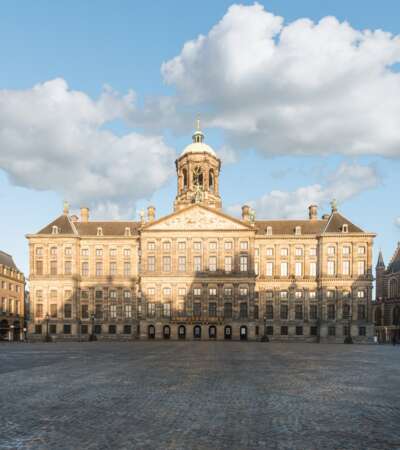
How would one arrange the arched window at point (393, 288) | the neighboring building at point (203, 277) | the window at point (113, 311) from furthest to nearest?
the arched window at point (393, 288) → the window at point (113, 311) → the neighboring building at point (203, 277)

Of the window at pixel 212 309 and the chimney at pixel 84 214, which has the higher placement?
the chimney at pixel 84 214

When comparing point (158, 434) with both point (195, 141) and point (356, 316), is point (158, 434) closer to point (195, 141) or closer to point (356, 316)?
point (356, 316)

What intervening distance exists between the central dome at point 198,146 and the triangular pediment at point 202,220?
13810 millimetres

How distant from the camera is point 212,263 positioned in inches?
3130

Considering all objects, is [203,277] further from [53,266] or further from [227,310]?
[53,266]

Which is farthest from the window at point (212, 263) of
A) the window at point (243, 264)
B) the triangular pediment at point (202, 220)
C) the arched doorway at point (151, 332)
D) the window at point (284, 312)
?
the window at point (284, 312)

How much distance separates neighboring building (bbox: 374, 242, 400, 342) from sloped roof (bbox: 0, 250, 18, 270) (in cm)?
7383

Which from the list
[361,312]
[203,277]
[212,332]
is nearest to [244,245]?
[203,277]

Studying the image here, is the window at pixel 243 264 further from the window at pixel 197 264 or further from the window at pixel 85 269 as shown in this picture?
the window at pixel 85 269

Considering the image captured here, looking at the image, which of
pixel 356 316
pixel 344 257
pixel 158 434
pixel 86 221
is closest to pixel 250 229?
pixel 344 257

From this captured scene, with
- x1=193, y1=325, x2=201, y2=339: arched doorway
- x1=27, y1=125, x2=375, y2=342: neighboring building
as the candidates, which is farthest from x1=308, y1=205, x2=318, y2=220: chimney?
x1=193, y1=325, x2=201, y2=339: arched doorway

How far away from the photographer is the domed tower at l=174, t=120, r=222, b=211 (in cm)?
8688

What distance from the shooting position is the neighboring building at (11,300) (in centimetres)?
8631

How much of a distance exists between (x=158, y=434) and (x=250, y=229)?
6794 centimetres
